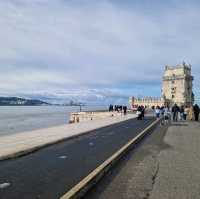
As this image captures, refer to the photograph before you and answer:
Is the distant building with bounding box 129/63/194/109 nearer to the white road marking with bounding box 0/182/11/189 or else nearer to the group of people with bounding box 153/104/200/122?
the group of people with bounding box 153/104/200/122

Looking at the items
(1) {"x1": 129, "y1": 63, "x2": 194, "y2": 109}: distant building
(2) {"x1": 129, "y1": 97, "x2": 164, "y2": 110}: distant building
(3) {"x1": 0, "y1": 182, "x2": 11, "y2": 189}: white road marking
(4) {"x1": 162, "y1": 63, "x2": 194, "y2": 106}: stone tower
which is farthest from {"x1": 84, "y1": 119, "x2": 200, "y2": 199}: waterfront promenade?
(4) {"x1": 162, "y1": 63, "x2": 194, "y2": 106}: stone tower

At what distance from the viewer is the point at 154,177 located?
882 centimetres

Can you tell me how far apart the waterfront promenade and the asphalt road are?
2.26ft

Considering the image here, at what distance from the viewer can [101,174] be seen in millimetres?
8961

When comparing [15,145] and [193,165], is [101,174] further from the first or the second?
[15,145]

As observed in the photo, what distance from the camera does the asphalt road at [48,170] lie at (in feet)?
23.2

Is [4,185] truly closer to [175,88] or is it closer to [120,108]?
[120,108]

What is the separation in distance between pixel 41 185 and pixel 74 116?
6532 cm

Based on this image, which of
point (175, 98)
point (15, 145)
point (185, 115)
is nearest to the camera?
point (15, 145)

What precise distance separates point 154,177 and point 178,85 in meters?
124

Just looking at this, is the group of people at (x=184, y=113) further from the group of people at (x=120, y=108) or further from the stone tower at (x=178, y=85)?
the stone tower at (x=178, y=85)

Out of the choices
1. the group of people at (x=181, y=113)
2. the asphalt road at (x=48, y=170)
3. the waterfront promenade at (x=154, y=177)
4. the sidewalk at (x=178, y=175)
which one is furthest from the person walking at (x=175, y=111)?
the asphalt road at (x=48, y=170)

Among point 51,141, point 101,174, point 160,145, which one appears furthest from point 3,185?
point 160,145

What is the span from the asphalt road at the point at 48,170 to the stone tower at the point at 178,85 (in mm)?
116533
